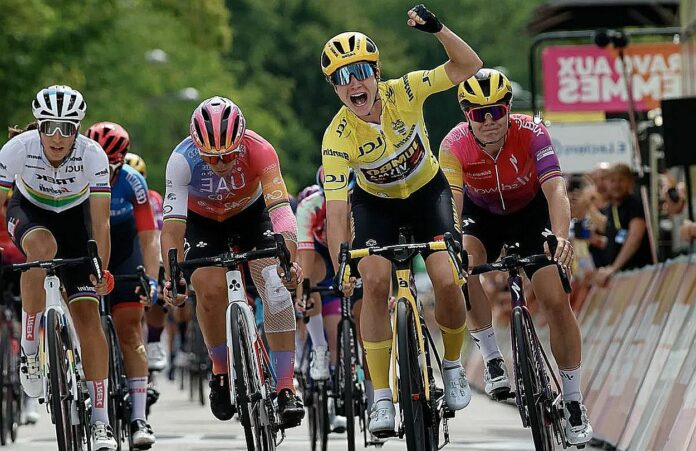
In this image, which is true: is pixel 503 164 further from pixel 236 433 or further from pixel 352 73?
pixel 236 433

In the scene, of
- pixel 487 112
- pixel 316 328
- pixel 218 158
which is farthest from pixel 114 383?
pixel 487 112

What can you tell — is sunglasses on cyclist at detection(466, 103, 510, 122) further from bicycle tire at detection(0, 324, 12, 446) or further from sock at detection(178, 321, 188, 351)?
sock at detection(178, 321, 188, 351)

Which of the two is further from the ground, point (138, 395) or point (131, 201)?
point (131, 201)

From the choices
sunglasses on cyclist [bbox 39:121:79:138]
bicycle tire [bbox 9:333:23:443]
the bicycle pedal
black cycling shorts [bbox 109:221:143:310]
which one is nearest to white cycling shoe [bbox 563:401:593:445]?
the bicycle pedal

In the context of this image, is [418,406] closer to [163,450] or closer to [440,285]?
[440,285]

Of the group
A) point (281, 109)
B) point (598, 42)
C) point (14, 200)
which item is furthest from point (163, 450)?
point (281, 109)

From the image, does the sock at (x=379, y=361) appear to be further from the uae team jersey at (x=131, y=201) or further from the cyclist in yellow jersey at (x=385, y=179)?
the uae team jersey at (x=131, y=201)

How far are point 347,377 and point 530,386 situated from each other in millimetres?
2727

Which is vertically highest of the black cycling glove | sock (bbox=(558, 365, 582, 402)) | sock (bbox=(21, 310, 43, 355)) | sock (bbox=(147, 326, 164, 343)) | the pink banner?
the pink banner

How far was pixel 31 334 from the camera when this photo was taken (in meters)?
11.6

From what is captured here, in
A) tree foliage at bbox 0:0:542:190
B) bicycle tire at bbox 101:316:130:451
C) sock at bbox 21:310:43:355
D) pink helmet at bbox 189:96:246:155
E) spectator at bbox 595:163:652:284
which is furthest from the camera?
tree foliage at bbox 0:0:542:190

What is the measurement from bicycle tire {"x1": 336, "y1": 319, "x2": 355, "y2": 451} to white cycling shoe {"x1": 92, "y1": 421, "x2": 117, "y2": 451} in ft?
6.12

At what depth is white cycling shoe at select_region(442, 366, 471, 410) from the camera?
1060 centimetres

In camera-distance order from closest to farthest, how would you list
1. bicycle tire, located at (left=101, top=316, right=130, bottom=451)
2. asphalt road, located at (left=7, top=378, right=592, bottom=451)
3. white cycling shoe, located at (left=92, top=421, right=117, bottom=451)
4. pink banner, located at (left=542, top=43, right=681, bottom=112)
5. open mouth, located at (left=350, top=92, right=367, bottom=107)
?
open mouth, located at (left=350, top=92, right=367, bottom=107), white cycling shoe, located at (left=92, top=421, right=117, bottom=451), bicycle tire, located at (left=101, top=316, right=130, bottom=451), asphalt road, located at (left=7, top=378, right=592, bottom=451), pink banner, located at (left=542, top=43, right=681, bottom=112)
